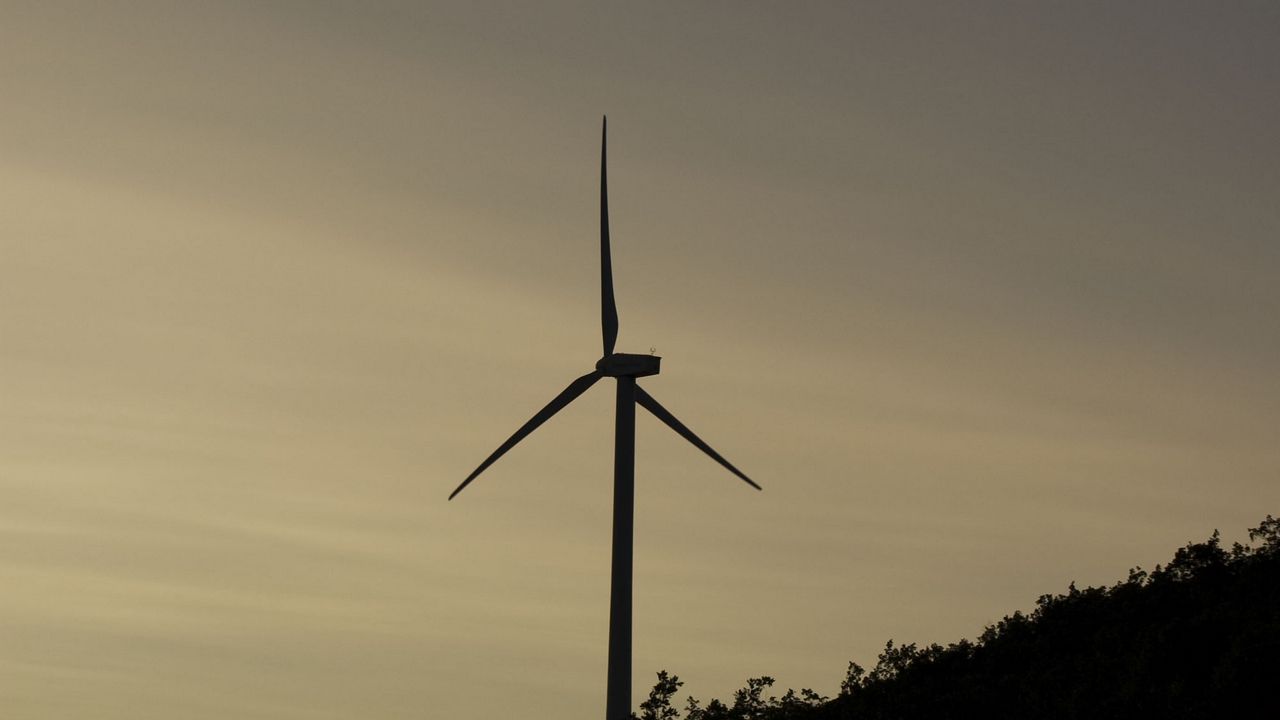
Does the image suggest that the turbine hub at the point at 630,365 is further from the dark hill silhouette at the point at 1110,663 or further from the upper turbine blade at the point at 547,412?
the dark hill silhouette at the point at 1110,663

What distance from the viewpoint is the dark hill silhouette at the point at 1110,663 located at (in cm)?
8488

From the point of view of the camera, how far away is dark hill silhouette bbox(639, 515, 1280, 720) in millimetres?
84875

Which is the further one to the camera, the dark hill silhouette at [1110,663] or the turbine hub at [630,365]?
the turbine hub at [630,365]

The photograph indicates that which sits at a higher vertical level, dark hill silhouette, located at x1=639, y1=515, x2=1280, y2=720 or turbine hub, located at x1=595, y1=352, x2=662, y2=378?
turbine hub, located at x1=595, y1=352, x2=662, y2=378

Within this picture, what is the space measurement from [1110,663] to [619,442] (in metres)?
30.2

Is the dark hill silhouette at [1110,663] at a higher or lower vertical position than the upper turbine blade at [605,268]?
lower

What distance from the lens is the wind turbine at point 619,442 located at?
346 ft

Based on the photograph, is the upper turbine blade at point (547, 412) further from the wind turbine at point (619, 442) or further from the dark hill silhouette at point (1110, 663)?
the dark hill silhouette at point (1110, 663)

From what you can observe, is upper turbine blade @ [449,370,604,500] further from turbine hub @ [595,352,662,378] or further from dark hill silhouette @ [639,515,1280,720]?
dark hill silhouette @ [639,515,1280,720]

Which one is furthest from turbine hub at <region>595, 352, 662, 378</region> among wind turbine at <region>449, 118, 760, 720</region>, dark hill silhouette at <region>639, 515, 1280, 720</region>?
dark hill silhouette at <region>639, 515, 1280, 720</region>

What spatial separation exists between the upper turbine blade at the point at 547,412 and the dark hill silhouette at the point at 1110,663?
20.9m

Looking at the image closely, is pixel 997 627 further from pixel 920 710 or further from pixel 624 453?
pixel 624 453

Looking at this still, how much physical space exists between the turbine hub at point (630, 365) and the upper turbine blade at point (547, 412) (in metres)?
1.54

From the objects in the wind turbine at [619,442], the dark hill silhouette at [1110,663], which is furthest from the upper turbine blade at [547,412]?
the dark hill silhouette at [1110,663]
